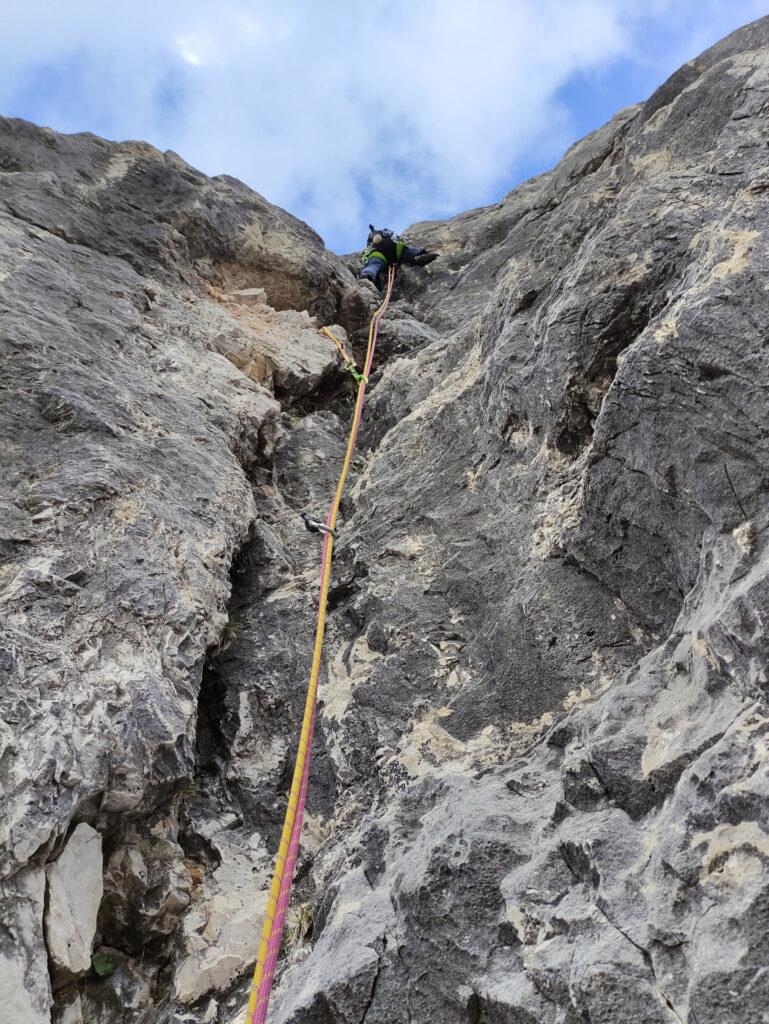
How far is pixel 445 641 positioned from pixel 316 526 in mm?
1553

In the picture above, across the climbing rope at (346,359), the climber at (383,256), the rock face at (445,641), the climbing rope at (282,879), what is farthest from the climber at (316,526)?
the climber at (383,256)

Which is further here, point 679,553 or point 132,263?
point 132,263

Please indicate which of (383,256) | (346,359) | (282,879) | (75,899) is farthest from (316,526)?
(383,256)

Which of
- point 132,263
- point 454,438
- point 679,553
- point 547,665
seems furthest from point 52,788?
point 132,263

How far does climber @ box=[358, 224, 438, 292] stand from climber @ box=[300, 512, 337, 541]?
17.7 ft

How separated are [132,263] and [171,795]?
5.55 meters

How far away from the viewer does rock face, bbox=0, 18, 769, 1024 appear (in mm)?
2305

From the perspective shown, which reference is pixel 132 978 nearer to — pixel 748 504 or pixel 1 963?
pixel 1 963

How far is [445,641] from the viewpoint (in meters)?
4.03

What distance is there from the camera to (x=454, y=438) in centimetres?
536

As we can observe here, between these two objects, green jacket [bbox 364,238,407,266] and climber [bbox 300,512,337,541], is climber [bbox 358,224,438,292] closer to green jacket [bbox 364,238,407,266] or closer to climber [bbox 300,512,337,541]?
green jacket [bbox 364,238,407,266]

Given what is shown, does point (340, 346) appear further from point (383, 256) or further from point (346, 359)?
point (383, 256)

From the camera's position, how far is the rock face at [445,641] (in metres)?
2.30

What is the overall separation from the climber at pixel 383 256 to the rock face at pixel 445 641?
4183 mm
